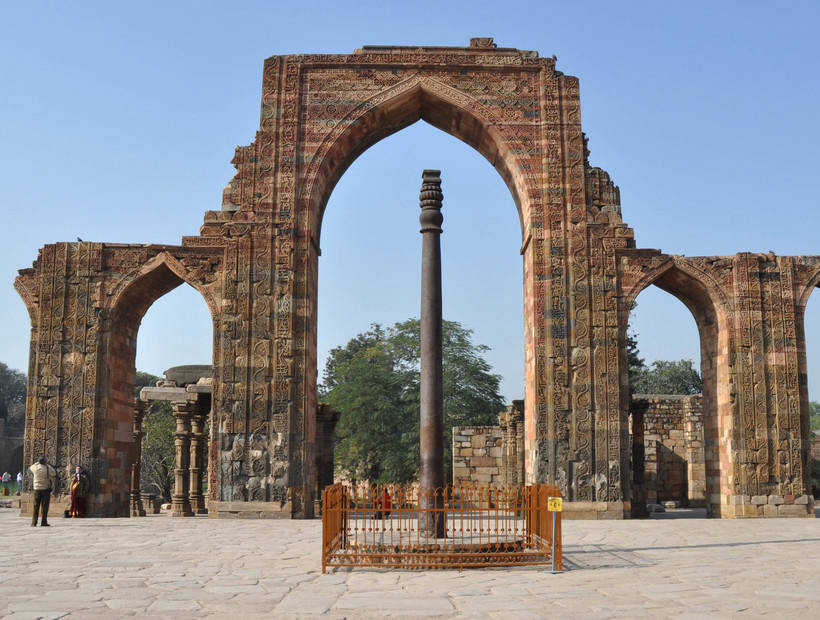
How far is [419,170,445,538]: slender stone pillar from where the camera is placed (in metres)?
8.55

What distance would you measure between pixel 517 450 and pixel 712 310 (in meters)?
6.80

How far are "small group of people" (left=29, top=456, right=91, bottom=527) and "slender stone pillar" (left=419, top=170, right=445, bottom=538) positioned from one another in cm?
658

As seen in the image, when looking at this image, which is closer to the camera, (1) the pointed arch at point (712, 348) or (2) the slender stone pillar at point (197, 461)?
(1) the pointed arch at point (712, 348)

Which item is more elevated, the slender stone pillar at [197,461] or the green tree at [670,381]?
the green tree at [670,381]

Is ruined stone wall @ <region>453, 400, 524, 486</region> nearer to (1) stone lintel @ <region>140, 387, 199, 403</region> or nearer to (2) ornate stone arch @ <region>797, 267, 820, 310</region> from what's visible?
(1) stone lintel @ <region>140, 387, 199, 403</region>

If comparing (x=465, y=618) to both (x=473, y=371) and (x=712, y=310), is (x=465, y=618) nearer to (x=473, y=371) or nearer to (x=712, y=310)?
(x=712, y=310)

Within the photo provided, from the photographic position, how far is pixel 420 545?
7.38m

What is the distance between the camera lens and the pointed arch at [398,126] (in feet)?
48.9

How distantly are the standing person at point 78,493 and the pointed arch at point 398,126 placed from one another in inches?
227

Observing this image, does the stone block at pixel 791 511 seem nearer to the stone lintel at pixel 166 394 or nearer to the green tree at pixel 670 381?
the stone lintel at pixel 166 394

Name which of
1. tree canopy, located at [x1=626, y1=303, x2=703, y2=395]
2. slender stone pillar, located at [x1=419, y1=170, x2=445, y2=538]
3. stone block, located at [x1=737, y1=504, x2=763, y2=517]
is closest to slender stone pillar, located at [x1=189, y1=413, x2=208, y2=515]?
slender stone pillar, located at [x1=419, y1=170, x2=445, y2=538]

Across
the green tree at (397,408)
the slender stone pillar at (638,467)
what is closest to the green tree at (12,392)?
the green tree at (397,408)

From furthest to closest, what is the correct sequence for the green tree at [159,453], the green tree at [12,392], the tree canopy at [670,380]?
the green tree at [12,392] < the tree canopy at [670,380] < the green tree at [159,453]

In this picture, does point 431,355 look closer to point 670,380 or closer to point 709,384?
point 709,384
